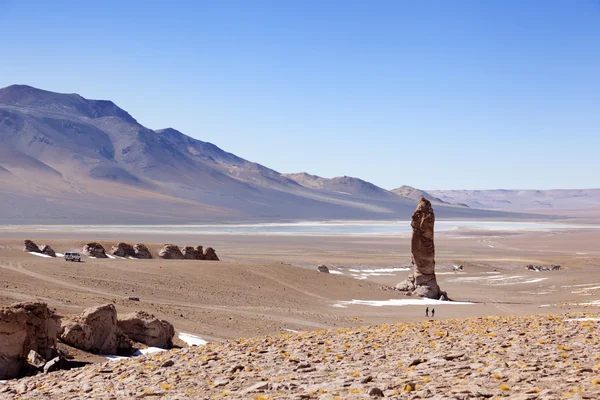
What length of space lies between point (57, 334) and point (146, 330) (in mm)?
2266

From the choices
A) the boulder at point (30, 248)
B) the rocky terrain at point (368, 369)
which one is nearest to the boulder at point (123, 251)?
the boulder at point (30, 248)

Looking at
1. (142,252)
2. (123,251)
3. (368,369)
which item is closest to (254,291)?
(142,252)

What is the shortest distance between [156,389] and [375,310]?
2232 centimetres

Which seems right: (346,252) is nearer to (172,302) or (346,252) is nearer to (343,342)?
(172,302)

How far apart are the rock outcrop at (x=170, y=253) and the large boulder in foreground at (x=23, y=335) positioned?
106 ft

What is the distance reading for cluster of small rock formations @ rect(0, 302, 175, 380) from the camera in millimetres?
14516

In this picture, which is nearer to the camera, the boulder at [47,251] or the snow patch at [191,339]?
the snow patch at [191,339]

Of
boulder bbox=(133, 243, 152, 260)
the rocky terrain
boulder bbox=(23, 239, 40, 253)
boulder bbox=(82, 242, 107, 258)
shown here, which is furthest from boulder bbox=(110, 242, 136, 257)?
the rocky terrain

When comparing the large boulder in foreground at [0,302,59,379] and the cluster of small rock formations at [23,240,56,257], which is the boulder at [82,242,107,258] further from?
the large boulder in foreground at [0,302,59,379]

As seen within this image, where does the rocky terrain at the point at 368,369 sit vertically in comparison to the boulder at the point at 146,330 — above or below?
above

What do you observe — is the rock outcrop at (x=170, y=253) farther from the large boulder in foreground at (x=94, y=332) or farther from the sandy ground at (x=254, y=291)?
the large boulder in foreground at (x=94, y=332)

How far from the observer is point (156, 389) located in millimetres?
10750

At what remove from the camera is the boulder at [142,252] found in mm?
47562

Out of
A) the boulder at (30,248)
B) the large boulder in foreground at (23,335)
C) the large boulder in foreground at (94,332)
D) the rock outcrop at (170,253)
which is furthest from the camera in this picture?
the rock outcrop at (170,253)
